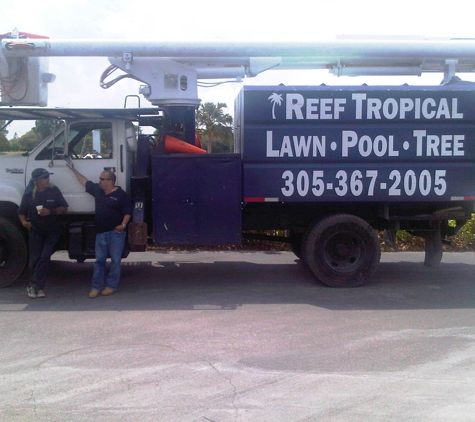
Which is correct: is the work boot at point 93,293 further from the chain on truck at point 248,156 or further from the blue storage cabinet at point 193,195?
the blue storage cabinet at point 193,195

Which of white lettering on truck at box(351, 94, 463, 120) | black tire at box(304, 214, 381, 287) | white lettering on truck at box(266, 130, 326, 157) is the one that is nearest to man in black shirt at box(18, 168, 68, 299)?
white lettering on truck at box(266, 130, 326, 157)

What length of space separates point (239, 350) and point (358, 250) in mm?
3503

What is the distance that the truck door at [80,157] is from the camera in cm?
802

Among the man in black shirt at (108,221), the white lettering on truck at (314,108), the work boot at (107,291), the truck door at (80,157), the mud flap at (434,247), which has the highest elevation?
the white lettering on truck at (314,108)

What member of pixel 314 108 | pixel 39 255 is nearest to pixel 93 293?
pixel 39 255

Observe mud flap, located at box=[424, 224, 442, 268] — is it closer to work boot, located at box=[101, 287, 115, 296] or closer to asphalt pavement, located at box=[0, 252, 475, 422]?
asphalt pavement, located at box=[0, 252, 475, 422]

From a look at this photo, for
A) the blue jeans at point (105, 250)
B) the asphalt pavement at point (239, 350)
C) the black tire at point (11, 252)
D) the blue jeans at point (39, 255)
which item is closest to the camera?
the asphalt pavement at point (239, 350)

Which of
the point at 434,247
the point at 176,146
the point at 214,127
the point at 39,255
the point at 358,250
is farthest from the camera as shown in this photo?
the point at 214,127

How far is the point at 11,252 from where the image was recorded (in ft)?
25.8

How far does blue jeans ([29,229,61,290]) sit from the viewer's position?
297 inches

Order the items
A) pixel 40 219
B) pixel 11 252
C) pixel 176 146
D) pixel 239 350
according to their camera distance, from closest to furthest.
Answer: pixel 239 350, pixel 40 219, pixel 11 252, pixel 176 146

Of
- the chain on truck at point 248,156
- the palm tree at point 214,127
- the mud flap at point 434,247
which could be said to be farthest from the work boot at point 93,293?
the mud flap at point 434,247

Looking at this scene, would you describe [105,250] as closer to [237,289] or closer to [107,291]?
[107,291]

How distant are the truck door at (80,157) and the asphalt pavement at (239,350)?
1.48 meters
